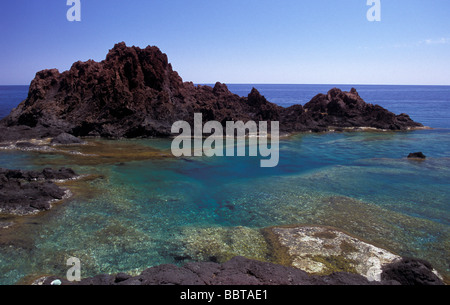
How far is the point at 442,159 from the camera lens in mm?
28375

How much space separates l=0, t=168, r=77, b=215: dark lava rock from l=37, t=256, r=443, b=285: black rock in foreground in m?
7.31

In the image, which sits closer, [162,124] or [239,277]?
[239,277]

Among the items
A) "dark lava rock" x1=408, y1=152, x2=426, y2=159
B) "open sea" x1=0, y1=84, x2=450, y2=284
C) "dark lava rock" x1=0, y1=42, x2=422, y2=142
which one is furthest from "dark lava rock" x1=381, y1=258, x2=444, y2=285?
"dark lava rock" x1=0, y1=42, x2=422, y2=142

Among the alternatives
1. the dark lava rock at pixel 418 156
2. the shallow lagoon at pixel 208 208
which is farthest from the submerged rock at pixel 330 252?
the dark lava rock at pixel 418 156

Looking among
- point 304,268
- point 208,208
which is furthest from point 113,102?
point 304,268

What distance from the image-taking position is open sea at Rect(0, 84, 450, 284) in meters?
11.2

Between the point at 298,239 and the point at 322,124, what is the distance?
39.6 metres

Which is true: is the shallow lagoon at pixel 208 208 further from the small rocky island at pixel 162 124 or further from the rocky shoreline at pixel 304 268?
the small rocky island at pixel 162 124

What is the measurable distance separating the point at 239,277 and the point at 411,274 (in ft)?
16.2

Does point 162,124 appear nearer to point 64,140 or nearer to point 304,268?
point 64,140

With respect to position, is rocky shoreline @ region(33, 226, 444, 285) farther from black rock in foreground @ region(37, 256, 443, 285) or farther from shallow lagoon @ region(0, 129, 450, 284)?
shallow lagoon @ region(0, 129, 450, 284)

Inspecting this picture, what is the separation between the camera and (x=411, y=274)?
8898mm
